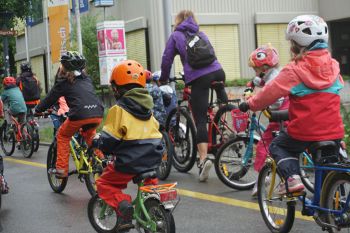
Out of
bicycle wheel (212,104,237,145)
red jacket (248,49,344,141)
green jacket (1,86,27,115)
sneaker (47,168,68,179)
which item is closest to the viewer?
red jacket (248,49,344,141)

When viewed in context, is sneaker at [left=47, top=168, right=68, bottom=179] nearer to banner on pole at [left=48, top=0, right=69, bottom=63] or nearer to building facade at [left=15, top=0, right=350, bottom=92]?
banner on pole at [left=48, top=0, right=69, bottom=63]

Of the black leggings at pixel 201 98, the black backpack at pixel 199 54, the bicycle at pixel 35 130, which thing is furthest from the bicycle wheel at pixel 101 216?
the bicycle at pixel 35 130

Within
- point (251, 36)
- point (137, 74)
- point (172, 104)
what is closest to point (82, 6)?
point (251, 36)

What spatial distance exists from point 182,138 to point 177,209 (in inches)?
79.0

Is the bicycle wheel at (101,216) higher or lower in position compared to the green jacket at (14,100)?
lower

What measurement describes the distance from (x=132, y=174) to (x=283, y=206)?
1.27 metres

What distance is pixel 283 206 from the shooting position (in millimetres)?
5391

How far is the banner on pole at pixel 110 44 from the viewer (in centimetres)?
1717

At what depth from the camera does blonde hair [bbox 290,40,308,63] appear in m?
5.01

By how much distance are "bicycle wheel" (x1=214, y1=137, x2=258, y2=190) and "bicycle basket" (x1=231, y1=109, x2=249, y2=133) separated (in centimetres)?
22

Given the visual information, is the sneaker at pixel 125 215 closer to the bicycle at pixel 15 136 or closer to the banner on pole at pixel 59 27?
the bicycle at pixel 15 136

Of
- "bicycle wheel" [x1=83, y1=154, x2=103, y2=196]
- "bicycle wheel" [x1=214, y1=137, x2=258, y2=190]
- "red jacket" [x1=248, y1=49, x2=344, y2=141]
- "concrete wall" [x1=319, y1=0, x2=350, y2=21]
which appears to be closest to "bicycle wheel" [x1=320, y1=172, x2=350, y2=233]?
"red jacket" [x1=248, y1=49, x2=344, y2=141]

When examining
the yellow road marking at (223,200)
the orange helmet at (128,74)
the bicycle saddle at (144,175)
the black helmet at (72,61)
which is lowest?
the yellow road marking at (223,200)

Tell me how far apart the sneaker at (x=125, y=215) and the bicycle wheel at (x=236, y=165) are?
2.43 m
